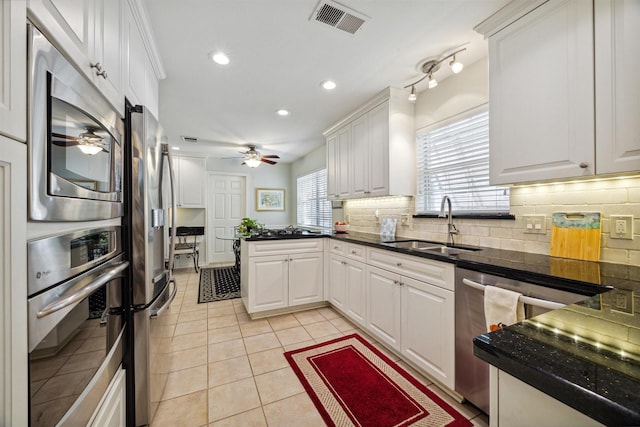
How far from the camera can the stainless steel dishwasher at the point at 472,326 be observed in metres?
1.46

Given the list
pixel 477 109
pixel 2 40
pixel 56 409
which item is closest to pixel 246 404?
pixel 56 409

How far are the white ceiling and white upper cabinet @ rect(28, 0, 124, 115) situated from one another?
571mm

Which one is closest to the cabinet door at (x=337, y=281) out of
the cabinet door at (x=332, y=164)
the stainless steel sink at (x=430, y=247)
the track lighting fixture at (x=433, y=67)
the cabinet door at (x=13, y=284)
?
the stainless steel sink at (x=430, y=247)

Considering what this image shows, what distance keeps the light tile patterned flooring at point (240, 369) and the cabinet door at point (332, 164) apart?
67.5 inches

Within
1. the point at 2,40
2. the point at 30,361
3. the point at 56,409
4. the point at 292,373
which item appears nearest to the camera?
the point at 2,40

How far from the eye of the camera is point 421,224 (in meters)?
2.81

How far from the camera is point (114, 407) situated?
1.20 m

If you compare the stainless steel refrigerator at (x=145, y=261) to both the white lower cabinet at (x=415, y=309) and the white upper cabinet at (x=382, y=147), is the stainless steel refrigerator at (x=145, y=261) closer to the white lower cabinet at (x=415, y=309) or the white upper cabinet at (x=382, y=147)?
the white lower cabinet at (x=415, y=309)

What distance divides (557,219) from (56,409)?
264 centimetres

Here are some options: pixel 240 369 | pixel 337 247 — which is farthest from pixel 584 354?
pixel 337 247

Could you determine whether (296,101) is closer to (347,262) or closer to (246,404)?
(347,262)

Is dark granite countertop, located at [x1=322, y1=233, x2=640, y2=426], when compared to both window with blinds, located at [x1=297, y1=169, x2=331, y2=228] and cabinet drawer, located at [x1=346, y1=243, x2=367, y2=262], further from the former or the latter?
window with blinds, located at [x1=297, y1=169, x2=331, y2=228]

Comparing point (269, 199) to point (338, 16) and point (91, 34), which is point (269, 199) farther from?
point (91, 34)

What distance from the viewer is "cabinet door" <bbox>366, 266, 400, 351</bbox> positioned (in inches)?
84.8
